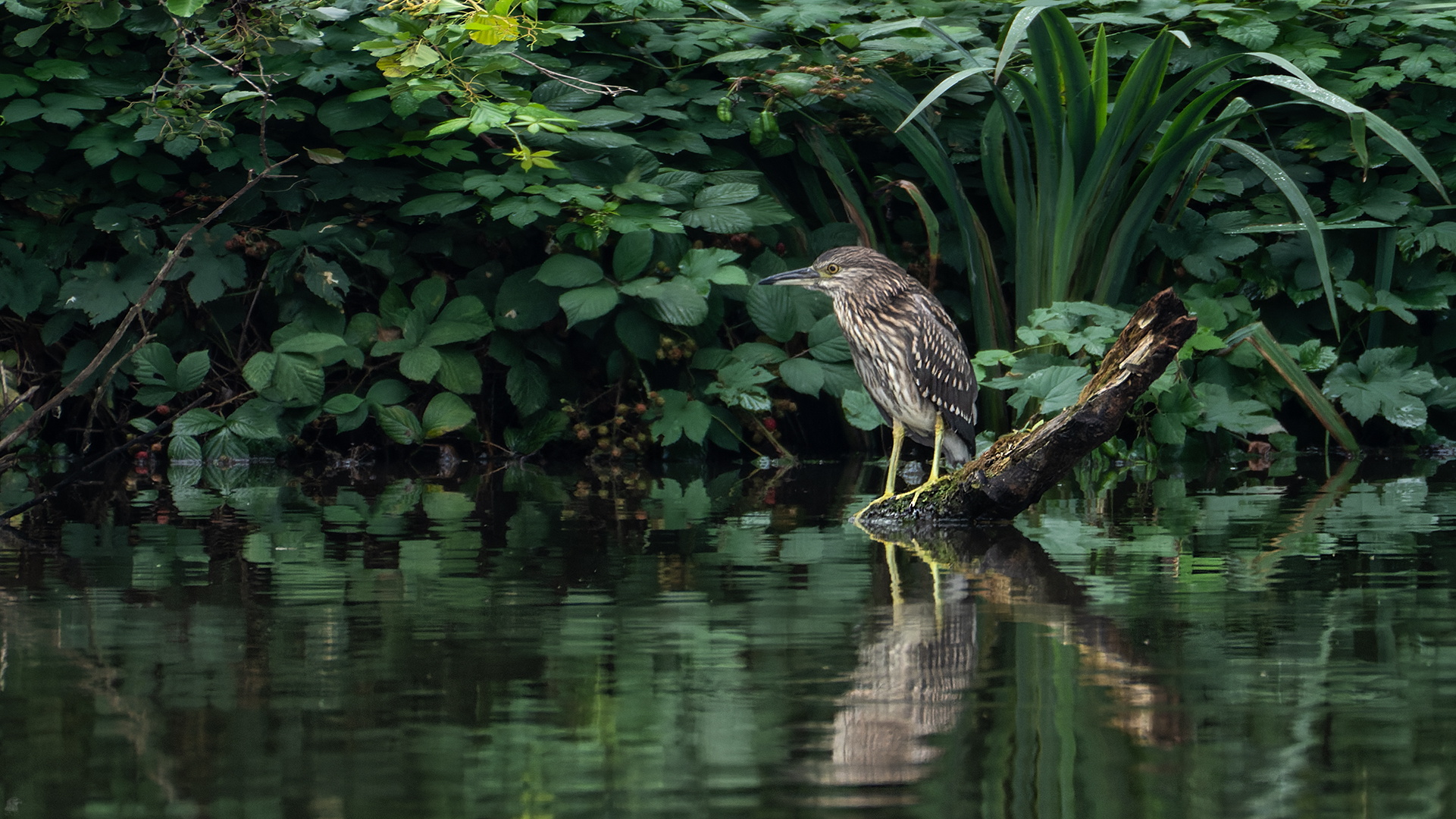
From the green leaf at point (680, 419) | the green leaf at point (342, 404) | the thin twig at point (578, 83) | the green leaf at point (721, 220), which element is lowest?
the green leaf at point (680, 419)

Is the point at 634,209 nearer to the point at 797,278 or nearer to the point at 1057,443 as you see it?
the point at 797,278

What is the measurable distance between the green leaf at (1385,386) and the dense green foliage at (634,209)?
2 centimetres

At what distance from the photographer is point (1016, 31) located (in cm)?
446

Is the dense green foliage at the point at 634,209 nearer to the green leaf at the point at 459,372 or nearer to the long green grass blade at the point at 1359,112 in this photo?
the green leaf at the point at 459,372

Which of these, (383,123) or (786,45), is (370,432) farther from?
(786,45)

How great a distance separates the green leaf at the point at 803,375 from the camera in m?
5.47

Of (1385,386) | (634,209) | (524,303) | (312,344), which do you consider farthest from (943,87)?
(312,344)

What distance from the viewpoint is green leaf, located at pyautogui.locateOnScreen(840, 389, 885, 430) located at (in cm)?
540

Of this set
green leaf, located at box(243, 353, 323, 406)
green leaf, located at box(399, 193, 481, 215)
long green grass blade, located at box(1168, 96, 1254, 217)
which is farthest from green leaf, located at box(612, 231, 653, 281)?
long green grass blade, located at box(1168, 96, 1254, 217)

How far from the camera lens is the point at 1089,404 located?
3.58 meters

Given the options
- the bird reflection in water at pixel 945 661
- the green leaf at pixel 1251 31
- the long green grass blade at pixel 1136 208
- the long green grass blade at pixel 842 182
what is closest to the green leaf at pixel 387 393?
the long green grass blade at pixel 842 182

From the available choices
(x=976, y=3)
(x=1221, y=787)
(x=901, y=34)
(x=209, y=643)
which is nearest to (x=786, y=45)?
(x=901, y=34)

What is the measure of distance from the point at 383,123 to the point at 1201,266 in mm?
3400

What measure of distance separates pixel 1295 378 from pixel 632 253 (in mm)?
2725
